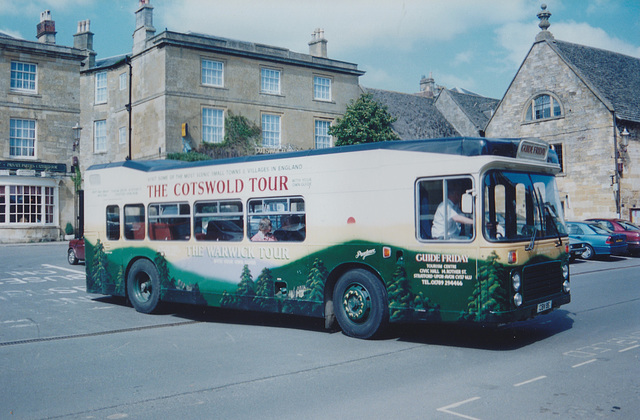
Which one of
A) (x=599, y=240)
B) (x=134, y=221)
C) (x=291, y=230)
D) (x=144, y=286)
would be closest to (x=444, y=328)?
(x=291, y=230)

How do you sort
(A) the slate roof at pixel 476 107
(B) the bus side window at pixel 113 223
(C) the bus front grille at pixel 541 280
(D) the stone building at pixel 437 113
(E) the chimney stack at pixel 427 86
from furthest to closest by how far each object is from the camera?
(E) the chimney stack at pixel 427 86 < (A) the slate roof at pixel 476 107 < (D) the stone building at pixel 437 113 < (B) the bus side window at pixel 113 223 < (C) the bus front grille at pixel 541 280

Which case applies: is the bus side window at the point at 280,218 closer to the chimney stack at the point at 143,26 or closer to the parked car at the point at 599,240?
the parked car at the point at 599,240

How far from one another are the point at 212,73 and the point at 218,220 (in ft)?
85.5

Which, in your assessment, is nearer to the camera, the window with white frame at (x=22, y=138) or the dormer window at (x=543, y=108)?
the window with white frame at (x=22, y=138)

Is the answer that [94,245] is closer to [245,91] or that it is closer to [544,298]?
[544,298]

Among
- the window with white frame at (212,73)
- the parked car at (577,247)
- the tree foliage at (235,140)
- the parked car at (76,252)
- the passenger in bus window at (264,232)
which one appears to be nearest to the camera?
the passenger in bus window at (264,232)

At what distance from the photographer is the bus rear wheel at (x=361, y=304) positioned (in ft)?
28.6

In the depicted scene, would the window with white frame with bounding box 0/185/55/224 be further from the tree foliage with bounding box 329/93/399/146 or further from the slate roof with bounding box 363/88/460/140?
the slate roof with bounding box 363/88/460/140

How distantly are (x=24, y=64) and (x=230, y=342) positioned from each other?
3328cm

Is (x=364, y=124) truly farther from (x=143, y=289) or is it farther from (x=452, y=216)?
(x=452, y=216)

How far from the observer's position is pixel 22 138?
36125 millimetres

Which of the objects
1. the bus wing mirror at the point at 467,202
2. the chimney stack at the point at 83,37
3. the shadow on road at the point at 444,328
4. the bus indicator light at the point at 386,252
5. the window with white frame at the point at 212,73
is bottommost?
the shadow on road at the point at 444,328

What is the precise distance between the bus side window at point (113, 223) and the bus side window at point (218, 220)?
2402mm

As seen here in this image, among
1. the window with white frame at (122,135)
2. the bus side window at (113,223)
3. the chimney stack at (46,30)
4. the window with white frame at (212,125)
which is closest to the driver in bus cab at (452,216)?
the bus side window at (113,223)
